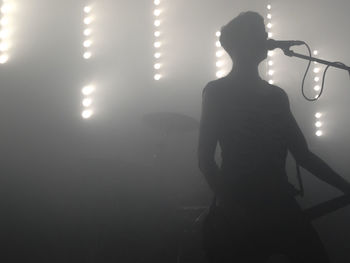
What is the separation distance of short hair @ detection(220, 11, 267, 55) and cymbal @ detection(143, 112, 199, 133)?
1.80m

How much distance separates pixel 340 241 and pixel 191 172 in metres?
1.46

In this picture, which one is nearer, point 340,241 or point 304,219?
point 304,219

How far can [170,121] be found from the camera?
333 centimetres

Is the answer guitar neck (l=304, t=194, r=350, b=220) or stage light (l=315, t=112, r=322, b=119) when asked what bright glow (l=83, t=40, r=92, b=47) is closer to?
stage light (l=315, t=112, r=322, b=119)

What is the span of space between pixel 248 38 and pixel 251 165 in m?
0.52

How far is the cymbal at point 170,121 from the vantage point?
3.25 meters

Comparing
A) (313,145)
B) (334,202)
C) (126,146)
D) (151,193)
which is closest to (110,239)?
(151,193)

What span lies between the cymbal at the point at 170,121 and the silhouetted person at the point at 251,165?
1.82 metres

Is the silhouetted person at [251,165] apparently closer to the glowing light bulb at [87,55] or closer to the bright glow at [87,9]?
the glowing light bulb at [87,55]

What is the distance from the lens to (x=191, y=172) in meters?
3.75

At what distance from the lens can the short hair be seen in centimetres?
142

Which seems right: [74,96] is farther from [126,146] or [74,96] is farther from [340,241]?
[340,241]

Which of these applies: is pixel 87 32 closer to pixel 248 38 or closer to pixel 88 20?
pixel 88 20

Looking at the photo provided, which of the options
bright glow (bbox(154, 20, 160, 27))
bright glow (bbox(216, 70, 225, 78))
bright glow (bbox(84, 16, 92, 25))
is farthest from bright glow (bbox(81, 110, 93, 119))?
bright glow (bbox(216, 70, 225, 78))
